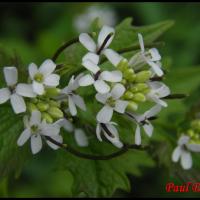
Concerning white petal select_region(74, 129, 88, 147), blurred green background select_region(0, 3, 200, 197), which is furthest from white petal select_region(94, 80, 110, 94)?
blurred green background select_region(0, 3, 200, 197)

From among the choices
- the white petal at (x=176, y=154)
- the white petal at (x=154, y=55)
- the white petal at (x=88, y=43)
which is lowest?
the white petal at (x=176, y=154)

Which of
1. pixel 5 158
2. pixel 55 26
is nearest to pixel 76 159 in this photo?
pixel 5 158

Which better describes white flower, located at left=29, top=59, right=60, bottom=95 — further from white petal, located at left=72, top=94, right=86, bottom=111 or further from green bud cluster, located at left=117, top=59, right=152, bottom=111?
green bud cluster, located at left=117, top=59, right=152, bottom=111

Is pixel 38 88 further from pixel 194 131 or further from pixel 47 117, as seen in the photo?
pixel 194 131

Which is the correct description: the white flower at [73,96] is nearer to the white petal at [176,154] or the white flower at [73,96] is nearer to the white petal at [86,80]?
the white petal at [86,80]

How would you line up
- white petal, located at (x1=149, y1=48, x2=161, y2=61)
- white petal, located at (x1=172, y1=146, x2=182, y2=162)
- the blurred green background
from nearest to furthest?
white petal, located at (x1=149, y1=48, x2=161, y2=61), white petal, located at (x1=172, y1=146, x2=182, y2=162), the blurred green background

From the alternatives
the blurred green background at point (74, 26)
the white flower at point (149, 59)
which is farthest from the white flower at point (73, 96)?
the blurred green background at point (74, 26)

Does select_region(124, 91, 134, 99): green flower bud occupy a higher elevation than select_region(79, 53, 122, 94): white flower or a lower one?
lower
